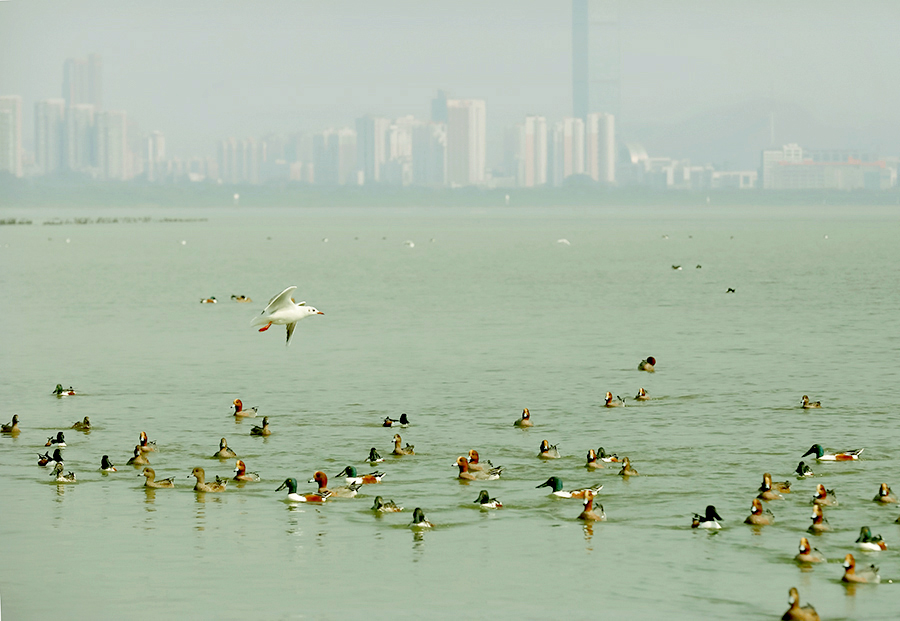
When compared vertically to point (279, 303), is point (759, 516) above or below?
below

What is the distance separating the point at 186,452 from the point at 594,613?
1637 centimetres

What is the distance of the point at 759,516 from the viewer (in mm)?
28062

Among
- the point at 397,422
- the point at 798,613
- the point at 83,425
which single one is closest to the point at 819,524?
the point at 798,613

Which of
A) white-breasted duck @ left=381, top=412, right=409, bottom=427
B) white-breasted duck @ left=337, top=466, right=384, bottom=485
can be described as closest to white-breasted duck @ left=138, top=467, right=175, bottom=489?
white-breasted duck @ left=337, top=466, right=384, bottom=485

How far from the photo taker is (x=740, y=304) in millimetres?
86562

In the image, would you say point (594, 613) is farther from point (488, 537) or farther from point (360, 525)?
point (360, 525)

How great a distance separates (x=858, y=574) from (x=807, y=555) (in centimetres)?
127

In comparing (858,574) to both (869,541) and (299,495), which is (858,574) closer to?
(869,541)

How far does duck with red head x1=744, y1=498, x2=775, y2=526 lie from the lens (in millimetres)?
28047

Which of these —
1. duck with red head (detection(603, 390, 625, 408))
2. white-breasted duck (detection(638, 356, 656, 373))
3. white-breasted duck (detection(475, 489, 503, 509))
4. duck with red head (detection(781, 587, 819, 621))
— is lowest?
duck with red head (detection(781, 587, 819, 621))

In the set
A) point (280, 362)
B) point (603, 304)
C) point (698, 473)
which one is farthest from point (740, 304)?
point (698, 473)

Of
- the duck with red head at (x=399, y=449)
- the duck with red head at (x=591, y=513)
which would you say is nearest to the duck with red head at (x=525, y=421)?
the duck with red head at (x=399, y=449)

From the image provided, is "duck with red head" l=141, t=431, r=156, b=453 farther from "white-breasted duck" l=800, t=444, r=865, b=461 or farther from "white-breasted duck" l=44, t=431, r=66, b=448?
"white-breasted duck" l=800, t=444, r=865, b=461

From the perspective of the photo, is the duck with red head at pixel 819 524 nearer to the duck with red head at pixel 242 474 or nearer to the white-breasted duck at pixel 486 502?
the white-breasted duck at pixel 486 502
